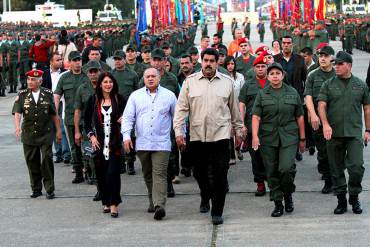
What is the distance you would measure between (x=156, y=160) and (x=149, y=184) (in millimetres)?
390

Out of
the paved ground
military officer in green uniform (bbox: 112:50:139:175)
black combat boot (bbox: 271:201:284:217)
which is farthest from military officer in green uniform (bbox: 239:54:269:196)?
military officer in green uniform (bbox: 112:50:139:175)

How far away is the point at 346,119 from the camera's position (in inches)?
376

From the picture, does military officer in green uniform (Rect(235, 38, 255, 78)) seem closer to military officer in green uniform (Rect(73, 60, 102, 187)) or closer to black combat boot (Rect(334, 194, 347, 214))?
military officer in green uniform (Rect(73, 60, 102, 187))

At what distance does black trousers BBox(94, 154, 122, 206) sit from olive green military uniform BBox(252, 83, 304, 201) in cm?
148

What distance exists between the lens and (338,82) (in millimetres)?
9641

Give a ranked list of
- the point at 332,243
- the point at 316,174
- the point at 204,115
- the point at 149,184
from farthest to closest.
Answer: the point at 316,174 < the point at 149,184 < the point at 204,115 < the point at 332,243

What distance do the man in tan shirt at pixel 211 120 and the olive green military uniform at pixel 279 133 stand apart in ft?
1.69

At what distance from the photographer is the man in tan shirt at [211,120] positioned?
911cm

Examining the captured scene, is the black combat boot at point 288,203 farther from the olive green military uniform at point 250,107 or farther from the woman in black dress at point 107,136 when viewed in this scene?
the woman in black dress at point 107,136

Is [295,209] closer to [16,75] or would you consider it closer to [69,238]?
Result: [69,238]

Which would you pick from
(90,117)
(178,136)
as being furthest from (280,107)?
(90,117)

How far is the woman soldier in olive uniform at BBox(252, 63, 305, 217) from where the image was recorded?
378 inches

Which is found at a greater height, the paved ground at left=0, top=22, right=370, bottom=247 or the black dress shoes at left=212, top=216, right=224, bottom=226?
the black dress shoes at left=212, top=216, right=224, bottom=226

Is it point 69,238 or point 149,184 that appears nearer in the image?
point 69,238
